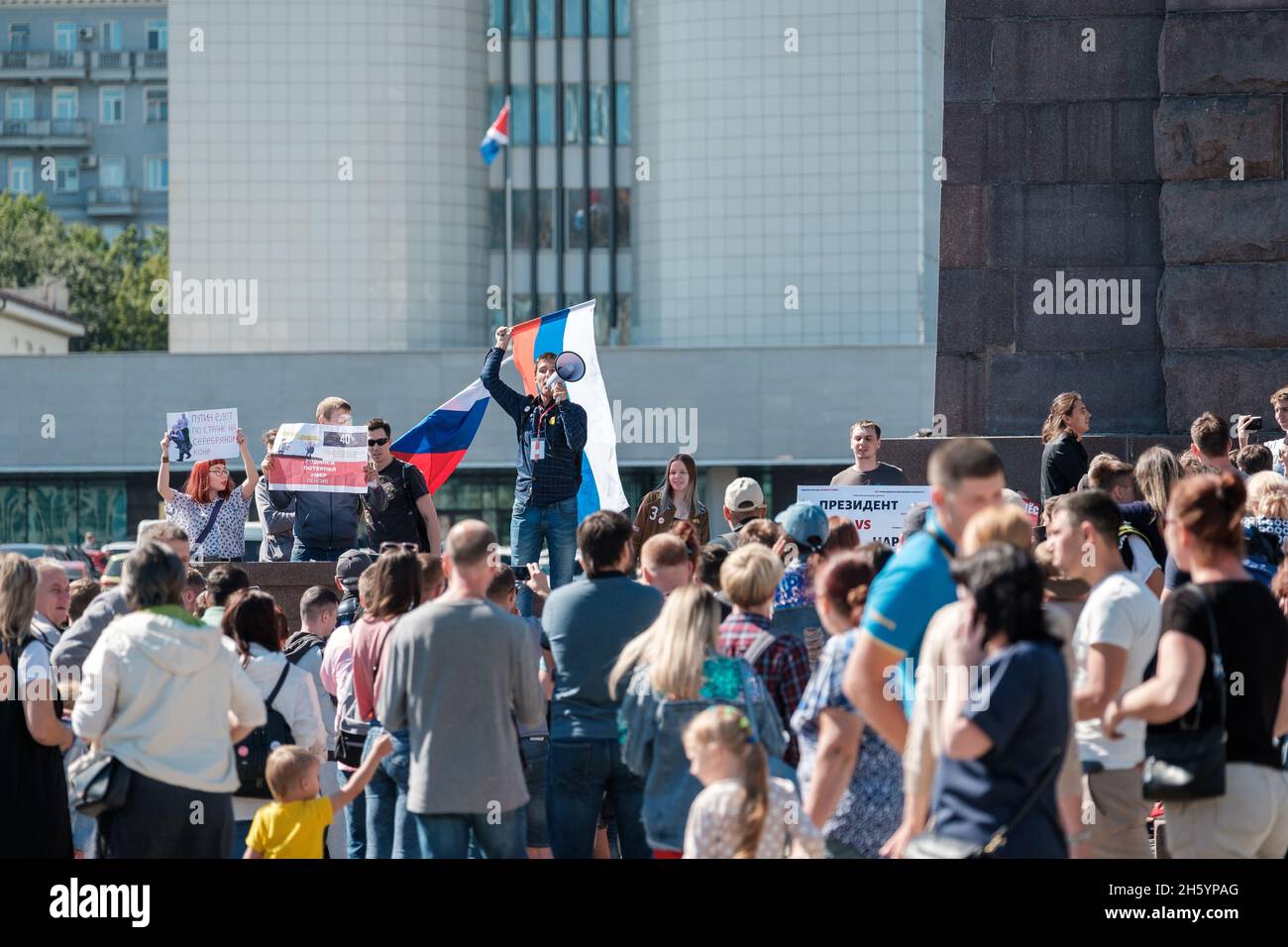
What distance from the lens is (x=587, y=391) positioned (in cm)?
1364

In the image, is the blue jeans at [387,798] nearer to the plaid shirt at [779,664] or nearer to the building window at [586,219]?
the plaid shirt at [779,664]

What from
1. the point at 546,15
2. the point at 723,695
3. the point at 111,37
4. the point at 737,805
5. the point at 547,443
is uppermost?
the point at 111,37

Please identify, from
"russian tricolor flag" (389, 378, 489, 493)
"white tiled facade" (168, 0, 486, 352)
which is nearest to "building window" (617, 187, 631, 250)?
"white tiled facade" (168, 0, 486, 352)

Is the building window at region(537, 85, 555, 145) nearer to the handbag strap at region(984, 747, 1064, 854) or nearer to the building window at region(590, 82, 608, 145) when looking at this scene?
the building window at region(590, 82, 608, 145)

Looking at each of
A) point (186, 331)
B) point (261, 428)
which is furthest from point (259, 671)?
point (186, 331)

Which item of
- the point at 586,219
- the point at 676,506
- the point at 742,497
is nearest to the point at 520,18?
the point at 586,219

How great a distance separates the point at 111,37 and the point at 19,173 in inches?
278

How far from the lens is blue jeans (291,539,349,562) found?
12.7 m

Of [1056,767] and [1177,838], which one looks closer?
[1056,767]

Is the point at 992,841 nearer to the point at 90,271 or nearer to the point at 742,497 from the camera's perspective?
the point at 742,497

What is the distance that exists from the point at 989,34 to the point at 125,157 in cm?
6799

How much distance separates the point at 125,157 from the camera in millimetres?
75375

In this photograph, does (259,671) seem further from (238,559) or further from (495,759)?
(238,559)

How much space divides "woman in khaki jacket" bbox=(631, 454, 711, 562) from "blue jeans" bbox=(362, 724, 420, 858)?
14.8 ft
